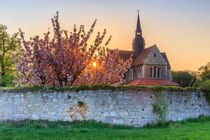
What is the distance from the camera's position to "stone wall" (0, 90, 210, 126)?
1322 cm

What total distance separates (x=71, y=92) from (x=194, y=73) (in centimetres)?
6454

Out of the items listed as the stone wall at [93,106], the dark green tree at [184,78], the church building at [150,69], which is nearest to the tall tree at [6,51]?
the church building at [150,69]

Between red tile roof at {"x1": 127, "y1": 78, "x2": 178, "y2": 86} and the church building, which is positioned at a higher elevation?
the church building

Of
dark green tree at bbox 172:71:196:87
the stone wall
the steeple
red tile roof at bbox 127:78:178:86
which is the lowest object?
the stone wall

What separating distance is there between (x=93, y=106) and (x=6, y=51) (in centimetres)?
2670

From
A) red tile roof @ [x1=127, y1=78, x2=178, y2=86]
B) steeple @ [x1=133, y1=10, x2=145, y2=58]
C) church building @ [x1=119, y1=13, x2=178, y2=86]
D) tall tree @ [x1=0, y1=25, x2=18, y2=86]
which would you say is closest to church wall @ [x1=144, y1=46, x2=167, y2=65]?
church building @ [x1=119, y1=13, x2=178, y2=86]

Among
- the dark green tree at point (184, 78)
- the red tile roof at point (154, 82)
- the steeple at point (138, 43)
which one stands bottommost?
the red tile roof at point (154, 82)

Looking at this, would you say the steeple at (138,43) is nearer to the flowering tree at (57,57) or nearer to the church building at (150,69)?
the church building at (150,69)

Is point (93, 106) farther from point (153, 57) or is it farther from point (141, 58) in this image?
point (141, 58)

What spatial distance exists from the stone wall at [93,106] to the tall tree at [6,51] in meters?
22.0

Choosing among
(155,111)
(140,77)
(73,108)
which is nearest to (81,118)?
(73,108)

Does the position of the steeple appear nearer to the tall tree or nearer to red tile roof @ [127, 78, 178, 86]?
red tile roof @ [127, 78, 178, 86]

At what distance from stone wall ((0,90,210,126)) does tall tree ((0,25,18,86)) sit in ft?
72.0

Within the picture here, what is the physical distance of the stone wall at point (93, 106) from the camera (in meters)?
13.2
